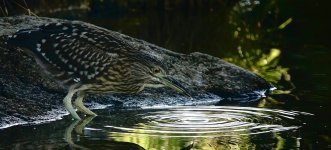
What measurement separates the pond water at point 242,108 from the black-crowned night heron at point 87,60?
31 centimetres

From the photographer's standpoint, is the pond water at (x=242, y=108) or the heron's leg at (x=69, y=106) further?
the heron's leg at (x=69, y=106)

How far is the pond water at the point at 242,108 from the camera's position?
690cm

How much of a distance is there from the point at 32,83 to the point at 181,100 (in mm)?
1712

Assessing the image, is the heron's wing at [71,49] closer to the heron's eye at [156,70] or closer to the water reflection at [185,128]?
the heron's eye at [156,70]

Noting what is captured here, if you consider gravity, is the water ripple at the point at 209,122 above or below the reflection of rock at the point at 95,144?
above

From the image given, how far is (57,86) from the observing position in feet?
29.1

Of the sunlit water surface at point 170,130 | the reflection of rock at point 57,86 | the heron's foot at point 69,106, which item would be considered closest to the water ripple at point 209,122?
the sunlit water surface at point 170,130

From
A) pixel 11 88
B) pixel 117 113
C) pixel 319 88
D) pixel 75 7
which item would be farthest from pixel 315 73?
pixel 75 7

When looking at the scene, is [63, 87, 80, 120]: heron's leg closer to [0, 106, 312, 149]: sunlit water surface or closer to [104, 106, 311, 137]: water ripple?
[0, 106, 312, 149]: sunlit water surface

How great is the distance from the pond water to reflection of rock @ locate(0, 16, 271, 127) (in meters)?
0.29

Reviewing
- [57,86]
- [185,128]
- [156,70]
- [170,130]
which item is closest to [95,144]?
[170,130]

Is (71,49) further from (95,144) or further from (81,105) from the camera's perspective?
(95,144)

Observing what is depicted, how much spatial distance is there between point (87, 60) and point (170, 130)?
1363mm

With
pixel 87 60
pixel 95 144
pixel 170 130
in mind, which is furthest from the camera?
→ pixel 87 60
